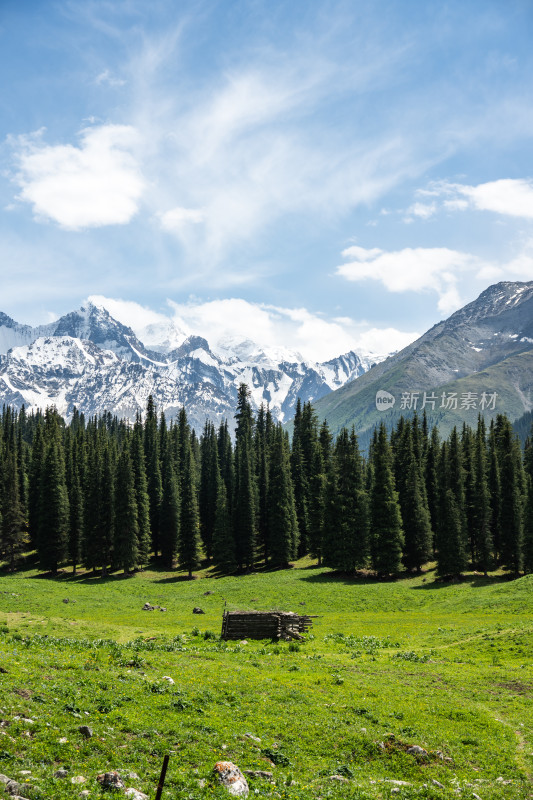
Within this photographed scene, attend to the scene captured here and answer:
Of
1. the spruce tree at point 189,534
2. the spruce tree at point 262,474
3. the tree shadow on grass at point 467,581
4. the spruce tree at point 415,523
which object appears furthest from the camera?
the spruce tree at point 262,474

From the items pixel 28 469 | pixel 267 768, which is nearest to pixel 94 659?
pixel 267 768

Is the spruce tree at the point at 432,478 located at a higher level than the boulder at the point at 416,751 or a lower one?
higher

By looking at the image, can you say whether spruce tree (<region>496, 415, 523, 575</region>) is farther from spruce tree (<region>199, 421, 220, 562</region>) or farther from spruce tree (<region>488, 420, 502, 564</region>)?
spruce tree (<region>199, 421, 220, 562</region>)

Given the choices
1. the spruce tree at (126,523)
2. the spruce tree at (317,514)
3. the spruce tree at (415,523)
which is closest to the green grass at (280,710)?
the spruce tree at (415,523)

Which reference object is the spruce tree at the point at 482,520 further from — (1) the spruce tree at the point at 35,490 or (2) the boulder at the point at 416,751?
(1) the spruce tree at the point at 35,490

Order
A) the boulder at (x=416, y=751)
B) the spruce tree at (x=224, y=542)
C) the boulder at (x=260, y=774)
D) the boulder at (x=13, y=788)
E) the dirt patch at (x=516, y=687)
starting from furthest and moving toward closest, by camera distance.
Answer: the spruce tree at (x=224, y=542) → the dirt patch at (x=516, y=687) → the boulder at (x=416, y=751) → the boulder at (x=260, y=774) → the boulder at (x=13, y=788)

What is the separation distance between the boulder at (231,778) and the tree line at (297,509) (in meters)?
65.6

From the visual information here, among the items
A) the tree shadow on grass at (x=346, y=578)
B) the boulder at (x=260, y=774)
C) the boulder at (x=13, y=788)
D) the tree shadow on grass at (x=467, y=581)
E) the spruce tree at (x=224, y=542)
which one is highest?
the boulder at (x=13, y=788)

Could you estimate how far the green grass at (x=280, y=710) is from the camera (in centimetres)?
1341

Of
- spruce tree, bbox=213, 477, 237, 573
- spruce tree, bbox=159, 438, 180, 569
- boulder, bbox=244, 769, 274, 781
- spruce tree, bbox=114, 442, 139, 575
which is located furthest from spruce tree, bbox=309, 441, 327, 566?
boulder, bbox=244, 769, 274, 781

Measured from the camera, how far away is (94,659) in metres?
22.1

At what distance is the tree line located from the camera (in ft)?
256

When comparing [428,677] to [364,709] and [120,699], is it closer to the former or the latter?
[364,709]

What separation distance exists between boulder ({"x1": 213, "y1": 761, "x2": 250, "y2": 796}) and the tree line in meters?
65.6
